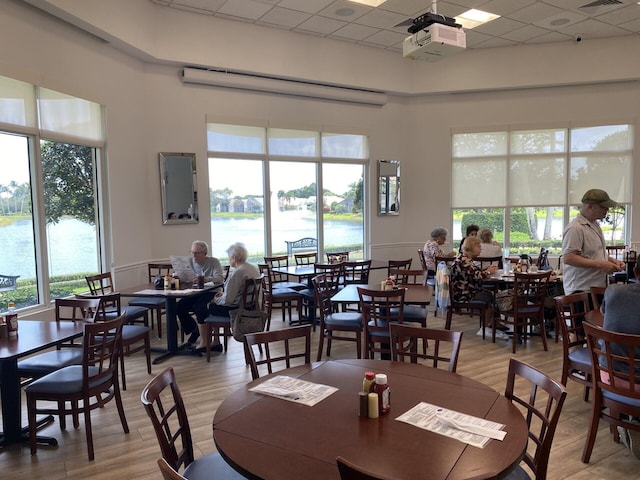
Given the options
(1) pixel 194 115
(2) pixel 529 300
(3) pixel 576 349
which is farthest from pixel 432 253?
(1) pixel 194 115

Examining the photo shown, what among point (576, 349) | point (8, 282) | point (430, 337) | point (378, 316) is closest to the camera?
point (430, 337)

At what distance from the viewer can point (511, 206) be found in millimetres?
8422

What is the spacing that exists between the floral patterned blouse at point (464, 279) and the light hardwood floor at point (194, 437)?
0.79 m

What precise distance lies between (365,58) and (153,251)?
4.72 metres

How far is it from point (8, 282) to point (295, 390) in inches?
148

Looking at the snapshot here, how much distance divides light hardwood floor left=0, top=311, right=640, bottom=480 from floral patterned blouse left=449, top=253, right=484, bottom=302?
2.58 feet

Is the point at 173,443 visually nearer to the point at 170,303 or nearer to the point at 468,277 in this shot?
the point at 170,303

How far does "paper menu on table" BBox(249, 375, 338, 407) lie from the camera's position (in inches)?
78.3

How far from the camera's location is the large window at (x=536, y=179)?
8078 mm

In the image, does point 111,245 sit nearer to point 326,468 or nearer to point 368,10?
point 368,10

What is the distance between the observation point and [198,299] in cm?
512

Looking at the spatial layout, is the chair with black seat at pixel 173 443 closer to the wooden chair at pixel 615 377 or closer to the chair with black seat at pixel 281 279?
the wooden chair at pixel 615 377

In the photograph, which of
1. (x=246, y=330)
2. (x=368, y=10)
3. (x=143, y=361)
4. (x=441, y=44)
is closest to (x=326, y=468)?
(x=246, y=330)

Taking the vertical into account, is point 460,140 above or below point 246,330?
above
